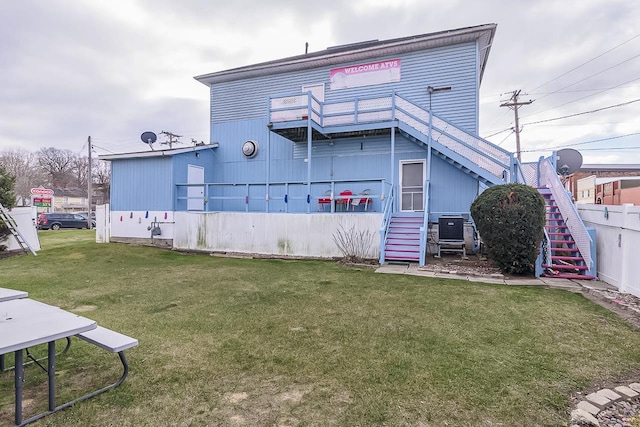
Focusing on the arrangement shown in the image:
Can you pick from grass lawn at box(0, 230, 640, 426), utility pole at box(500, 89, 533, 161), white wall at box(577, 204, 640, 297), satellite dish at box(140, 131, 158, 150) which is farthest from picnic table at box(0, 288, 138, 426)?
utility pole at box(500, 89, 533, 161)

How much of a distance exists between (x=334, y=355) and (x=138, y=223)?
39.6ft

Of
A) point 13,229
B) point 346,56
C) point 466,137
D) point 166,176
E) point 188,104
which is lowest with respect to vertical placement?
point 13,229

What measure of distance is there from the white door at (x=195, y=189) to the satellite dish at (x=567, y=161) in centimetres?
1300

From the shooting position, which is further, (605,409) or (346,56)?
(346,56)

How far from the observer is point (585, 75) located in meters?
22.0

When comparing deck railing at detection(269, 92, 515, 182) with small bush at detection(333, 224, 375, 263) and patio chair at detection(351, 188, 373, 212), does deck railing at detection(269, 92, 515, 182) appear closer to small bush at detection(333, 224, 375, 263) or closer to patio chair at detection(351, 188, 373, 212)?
patio chair at detection(351, 188, 373, 212)

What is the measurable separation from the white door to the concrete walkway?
27.8 feet

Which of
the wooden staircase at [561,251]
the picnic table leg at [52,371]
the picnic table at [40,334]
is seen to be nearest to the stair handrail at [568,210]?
the wooden staircase at [561,251]

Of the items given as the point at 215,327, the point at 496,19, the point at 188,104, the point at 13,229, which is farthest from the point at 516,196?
the point at 188,104

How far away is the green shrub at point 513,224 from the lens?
22.8ft

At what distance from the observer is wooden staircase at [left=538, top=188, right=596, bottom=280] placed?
23.4ft

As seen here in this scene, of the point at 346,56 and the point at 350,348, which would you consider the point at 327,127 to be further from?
the point at 350,348

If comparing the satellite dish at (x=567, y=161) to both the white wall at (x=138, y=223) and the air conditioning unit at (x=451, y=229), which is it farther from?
the white wall at (x=138, y=223)

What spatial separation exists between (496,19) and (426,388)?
1346 centimetres
